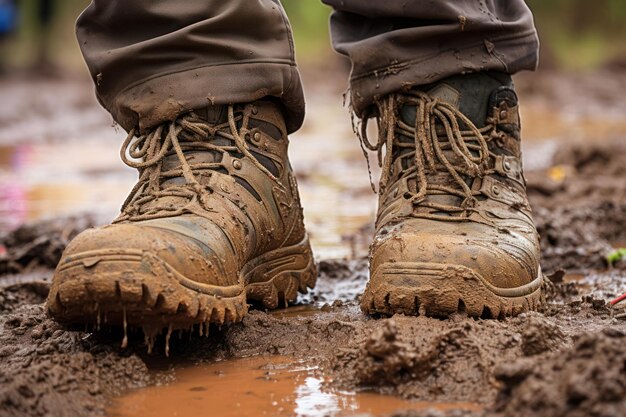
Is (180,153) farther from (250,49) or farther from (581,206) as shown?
(581,206)

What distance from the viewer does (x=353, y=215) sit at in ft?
12.8

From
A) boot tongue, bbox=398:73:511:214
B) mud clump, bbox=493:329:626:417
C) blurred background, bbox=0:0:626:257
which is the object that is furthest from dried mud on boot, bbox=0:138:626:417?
blurred background, bbox=0:0:626:257

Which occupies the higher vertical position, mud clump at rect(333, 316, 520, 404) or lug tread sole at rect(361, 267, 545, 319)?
lug tread sole at rect(361, 267, 545, 319)

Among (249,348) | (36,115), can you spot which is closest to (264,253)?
(249,348)

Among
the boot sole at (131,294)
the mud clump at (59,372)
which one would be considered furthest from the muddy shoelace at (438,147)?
the mud clump at (59,372)

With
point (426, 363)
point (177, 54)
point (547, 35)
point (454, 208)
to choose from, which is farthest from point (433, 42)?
point (547, 35)

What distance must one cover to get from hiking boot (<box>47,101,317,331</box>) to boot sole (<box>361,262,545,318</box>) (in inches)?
12.2

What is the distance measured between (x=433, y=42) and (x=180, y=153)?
0.66 metres

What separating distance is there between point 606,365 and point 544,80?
1269cm

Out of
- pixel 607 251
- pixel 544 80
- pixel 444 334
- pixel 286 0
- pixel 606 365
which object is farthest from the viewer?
pixel 286 0

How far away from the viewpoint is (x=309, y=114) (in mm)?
10398

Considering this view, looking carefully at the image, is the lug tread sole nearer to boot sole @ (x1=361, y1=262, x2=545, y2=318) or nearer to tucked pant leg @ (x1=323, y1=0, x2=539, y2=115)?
boot sole @ (x1=361, y1=262, x2=545, y2=318)

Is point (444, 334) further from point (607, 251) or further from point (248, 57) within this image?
point (607, 251)

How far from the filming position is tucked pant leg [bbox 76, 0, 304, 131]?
2.10 metres
